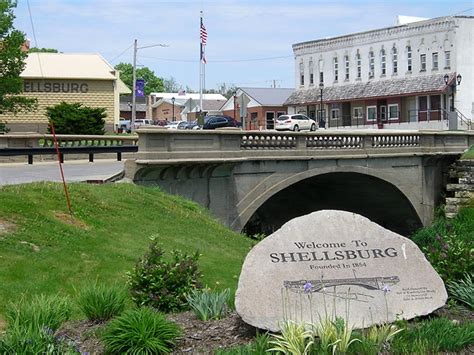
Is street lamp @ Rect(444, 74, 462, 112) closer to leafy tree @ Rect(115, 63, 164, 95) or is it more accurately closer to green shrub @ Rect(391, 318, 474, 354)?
green shrub @ Rect(391, 318, 474, 354)

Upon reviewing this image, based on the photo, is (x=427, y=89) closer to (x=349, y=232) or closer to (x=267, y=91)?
(x=267, y=91)

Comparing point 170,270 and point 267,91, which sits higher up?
point 267,91

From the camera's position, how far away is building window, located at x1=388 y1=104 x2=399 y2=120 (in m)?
68.8

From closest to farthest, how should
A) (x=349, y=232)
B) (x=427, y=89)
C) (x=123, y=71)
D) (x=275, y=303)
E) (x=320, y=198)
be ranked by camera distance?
(x=275, y=303)
(x=349, y=232)
(x=320, y=198)
(x=427, y=89)
(x=123, y=71)

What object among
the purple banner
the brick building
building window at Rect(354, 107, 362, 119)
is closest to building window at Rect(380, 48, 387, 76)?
building window at Rect(354, 107, 362, 119)

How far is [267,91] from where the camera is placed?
92.3 m

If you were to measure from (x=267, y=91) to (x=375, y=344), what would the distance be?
280 feet

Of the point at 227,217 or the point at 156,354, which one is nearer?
the point at 156,354

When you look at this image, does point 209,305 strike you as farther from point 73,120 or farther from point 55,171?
point 73,120

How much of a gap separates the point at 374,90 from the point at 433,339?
207 feet

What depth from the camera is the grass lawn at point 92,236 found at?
13.7 metres

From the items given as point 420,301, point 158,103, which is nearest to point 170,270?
point 420,301

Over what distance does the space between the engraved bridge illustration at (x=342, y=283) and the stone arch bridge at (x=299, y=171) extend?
46.3ft

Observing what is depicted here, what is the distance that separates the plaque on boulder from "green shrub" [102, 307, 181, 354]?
2.44 feet
